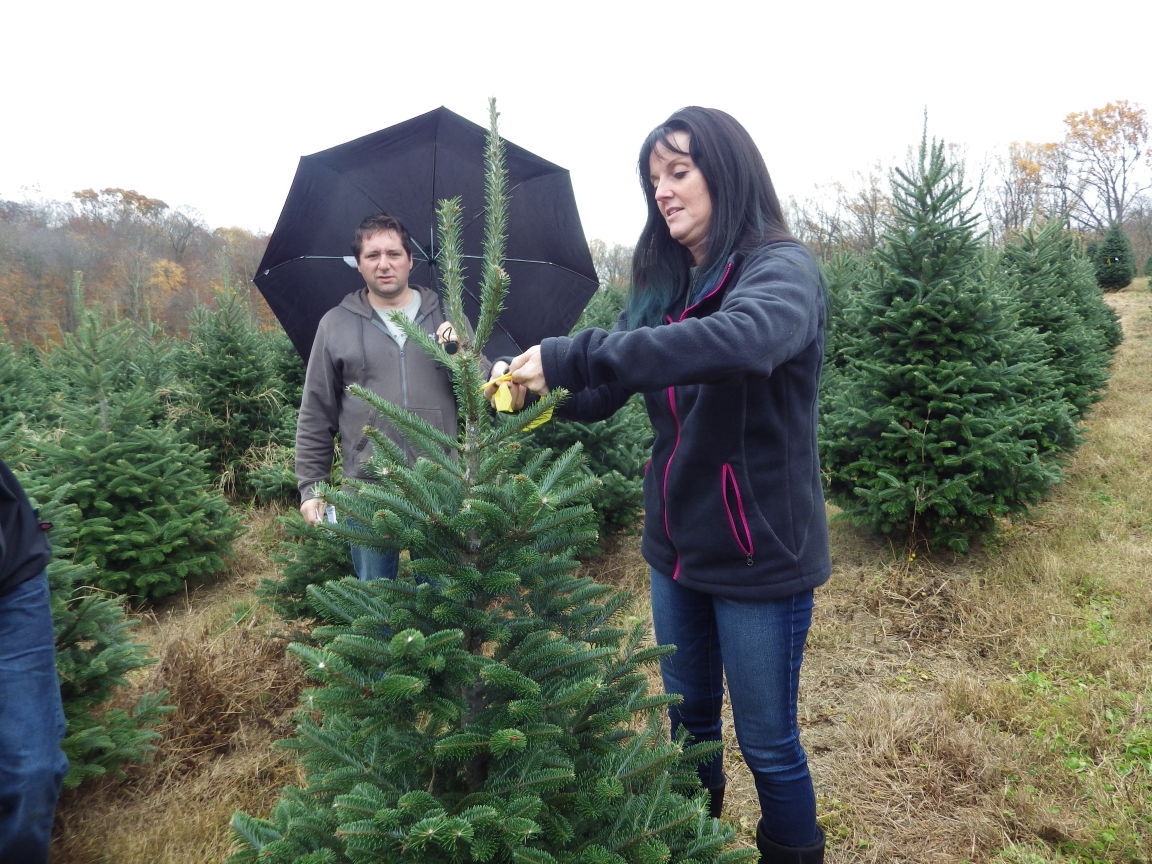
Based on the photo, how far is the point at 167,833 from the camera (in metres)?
2.78

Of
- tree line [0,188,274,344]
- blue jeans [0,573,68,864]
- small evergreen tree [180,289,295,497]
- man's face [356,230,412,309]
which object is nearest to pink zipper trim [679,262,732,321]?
man's face [356,230,412,309]

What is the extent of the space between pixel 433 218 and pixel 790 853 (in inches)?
111

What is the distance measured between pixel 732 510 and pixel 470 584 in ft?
2.31

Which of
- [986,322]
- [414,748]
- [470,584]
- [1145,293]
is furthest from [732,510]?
[1145,293]

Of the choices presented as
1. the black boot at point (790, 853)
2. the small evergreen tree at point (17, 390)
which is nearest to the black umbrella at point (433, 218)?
the black boot at point (790, 853)

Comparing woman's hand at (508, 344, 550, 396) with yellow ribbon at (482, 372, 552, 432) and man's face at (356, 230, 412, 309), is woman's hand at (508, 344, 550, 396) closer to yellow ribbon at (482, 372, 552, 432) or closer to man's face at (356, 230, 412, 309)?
yellow ribbon at (482, 372, 552, 432)

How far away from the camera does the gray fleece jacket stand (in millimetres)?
3148

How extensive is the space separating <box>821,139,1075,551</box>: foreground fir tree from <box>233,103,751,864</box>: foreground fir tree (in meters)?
3.83

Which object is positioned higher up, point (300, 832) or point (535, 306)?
point (535, 306)

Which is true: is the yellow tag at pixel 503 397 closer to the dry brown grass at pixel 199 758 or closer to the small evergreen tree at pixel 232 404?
the dry brown grass at pixel 199 758

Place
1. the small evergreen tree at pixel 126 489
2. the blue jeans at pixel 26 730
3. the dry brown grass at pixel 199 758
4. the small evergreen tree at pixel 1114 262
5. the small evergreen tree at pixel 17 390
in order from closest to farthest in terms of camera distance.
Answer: the blue jeans at pixel 26 730 → the dry brown grass at pixel 199 758 → the small evergreen tree at pixel 126 489 → the small evergreen tree at pixel 17 390 → the small evergreen tree at pixel 1114 262

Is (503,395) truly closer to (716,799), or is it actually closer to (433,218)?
A: (716,799)

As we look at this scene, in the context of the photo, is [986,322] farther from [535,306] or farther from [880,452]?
[535,306]

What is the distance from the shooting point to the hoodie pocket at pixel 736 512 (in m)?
1.79
